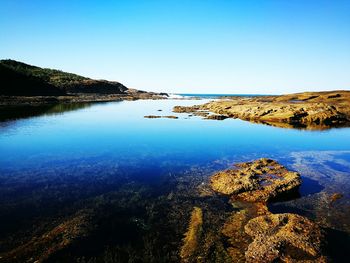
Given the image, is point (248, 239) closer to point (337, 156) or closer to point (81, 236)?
point (81, 236)

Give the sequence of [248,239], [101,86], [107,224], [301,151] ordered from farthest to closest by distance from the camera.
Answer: [101,86], [301,151], [107,224], [248,239]

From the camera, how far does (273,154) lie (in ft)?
82.9

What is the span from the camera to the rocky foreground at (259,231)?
9391mm

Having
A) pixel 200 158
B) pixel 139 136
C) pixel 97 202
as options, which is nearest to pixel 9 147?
pixel 139 136

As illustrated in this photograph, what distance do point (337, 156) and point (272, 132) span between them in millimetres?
12681

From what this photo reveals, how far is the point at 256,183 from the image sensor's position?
15.6 metres

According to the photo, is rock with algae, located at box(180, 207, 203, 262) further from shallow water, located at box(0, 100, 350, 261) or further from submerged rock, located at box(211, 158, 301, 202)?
submerged rock, located at box(211, 158, 301, 202)

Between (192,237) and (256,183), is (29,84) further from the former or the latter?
(192,237)

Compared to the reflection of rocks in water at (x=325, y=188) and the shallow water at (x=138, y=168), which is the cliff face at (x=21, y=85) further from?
the reflection of rocks in water at (x=325, y=188)

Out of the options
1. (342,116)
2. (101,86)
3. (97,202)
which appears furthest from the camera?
(101,86)

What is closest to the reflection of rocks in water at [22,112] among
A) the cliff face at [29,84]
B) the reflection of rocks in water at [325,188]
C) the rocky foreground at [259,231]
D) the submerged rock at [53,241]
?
the cliff face at [29,84]

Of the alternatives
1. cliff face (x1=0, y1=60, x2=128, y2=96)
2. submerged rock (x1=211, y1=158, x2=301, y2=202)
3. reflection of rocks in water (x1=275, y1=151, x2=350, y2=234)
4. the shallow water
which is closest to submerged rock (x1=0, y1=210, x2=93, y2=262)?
the shallow water

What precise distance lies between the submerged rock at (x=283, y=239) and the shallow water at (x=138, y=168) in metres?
2.07

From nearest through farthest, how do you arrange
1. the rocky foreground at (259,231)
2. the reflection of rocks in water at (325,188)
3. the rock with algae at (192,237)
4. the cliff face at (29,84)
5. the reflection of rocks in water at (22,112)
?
1. the rocky foreground at (259,231)
2. the rock with algae at (192,237)
3. the reflection of rocks in water at (325,188)
4. the reflection of rocks in water at (22,112)
5. the cliff face at (29,84)
